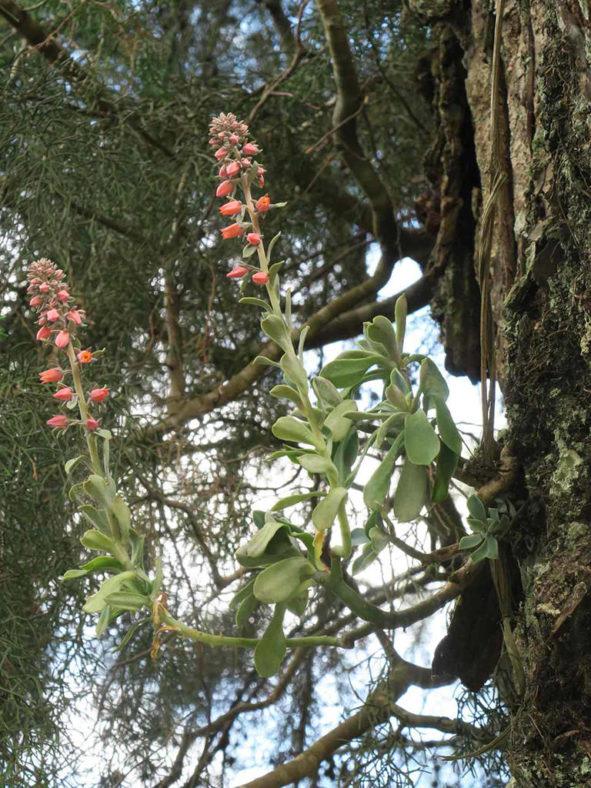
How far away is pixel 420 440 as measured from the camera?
56cm

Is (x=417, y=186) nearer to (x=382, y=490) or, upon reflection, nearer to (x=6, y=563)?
(x=6, y=563)

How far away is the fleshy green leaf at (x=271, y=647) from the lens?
0.58 m

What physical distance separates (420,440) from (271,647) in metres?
0.16

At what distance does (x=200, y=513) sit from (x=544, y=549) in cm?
63

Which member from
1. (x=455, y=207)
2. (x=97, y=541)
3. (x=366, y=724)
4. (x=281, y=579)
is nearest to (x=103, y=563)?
(x=97, y=541)

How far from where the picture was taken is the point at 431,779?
1.07 meters

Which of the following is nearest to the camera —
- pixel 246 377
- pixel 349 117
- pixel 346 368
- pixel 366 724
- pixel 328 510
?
pixel 328 510

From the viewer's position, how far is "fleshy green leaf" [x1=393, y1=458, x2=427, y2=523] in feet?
1.91

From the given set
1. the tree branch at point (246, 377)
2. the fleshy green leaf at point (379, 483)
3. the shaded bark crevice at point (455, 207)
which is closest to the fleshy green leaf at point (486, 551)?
the fleshy green leaf at point (379, 483)

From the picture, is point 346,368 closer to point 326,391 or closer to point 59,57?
point 326,391

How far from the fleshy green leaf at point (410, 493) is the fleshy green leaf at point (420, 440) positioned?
0.03m

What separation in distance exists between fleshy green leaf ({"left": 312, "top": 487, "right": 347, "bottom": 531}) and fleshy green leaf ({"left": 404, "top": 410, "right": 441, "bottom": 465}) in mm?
56

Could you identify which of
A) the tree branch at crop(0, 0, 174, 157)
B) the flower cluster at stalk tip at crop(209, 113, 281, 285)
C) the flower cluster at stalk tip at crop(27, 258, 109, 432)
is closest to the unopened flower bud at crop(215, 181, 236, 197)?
the flower cluster at stalk tip at crop(209, 113, 281, 285)

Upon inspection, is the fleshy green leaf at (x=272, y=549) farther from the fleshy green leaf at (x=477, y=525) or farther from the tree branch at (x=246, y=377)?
the tree branch at (x=246, y=377)
